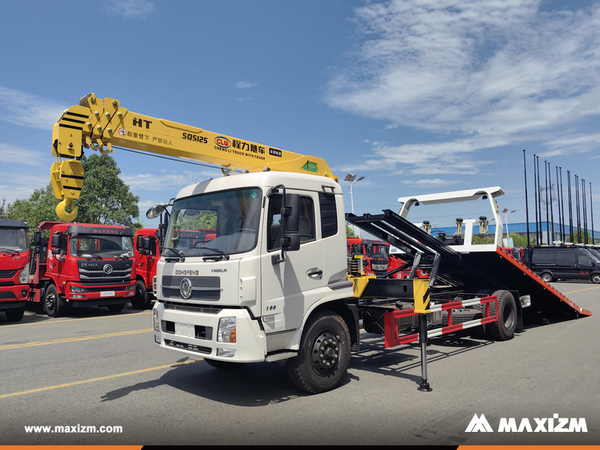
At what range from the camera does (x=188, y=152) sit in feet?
22.0

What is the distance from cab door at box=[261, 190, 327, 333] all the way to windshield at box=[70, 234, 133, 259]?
9.99 meters

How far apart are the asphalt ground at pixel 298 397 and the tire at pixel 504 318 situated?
229 mm

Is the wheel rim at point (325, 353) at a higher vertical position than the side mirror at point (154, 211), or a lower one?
lower

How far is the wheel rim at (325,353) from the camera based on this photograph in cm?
532

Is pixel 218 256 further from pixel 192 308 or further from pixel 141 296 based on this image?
pixel 141 296

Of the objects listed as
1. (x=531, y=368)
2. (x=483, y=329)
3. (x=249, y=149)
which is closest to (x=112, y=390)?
(x=249, y=149)

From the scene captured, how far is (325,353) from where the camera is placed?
5.41m

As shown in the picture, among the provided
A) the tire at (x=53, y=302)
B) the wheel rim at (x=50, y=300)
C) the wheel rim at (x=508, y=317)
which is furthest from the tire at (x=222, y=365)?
the wheel rim at (x=50, y=300)

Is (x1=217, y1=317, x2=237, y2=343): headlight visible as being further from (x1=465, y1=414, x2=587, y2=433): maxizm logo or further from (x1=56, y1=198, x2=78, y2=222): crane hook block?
(x1=56, y1=198, x2=78, y2=222): crane hook block

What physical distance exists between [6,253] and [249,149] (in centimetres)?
871

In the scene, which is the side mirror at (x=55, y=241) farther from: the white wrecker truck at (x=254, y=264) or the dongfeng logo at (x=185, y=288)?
the dongfeng logo at (x=185, y=288)

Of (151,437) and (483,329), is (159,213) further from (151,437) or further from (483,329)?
(483,329)

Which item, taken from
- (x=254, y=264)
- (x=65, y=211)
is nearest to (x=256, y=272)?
(x=254, y=264)

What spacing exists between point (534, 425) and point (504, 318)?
4.84 m
